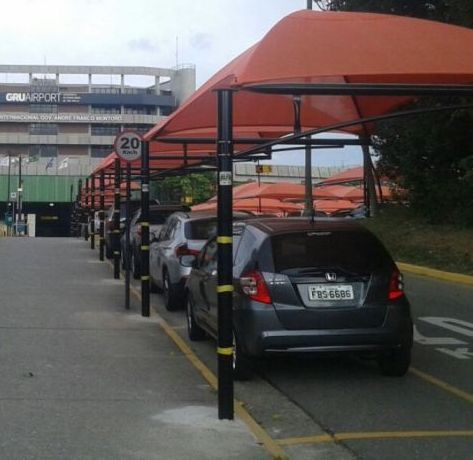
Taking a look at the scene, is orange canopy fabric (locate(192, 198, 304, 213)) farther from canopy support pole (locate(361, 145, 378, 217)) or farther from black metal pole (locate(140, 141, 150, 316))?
black metal pole (locate(140, 141, 150, 316))

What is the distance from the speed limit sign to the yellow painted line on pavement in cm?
322

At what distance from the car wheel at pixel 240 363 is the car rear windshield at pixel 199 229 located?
5.19 m

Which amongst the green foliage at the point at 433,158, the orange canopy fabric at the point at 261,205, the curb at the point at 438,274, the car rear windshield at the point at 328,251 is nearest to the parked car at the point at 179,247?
the car rear windshield at the point at 328,251

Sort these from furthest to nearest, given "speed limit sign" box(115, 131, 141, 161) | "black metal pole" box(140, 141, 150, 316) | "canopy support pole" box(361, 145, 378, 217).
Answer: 1. "canopy support pole" box(361, 145, 378, 217)
2. "speed limit sign" box(115, 131, 141, 161)
3. "black metal pole" box(140, 141, 150, 316)

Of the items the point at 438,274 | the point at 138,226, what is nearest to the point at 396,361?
the point at 438,274

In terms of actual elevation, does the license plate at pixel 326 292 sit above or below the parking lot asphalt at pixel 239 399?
above

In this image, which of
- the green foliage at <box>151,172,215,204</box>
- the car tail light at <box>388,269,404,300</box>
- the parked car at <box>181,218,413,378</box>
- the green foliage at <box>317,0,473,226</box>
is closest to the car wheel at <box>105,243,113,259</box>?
the green foliage at <box>317,0,473,226</box>

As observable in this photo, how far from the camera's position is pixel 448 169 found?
2258cm

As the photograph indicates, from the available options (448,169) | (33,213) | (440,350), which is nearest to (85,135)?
(33,213)

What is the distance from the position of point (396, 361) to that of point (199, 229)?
19.0 feet

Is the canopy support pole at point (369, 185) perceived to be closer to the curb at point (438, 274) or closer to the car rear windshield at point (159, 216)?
the curb at point (438, 274)

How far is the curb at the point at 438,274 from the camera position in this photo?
16.6 m

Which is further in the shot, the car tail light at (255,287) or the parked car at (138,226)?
the parked car at (138,226)

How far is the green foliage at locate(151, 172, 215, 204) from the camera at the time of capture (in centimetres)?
5731
